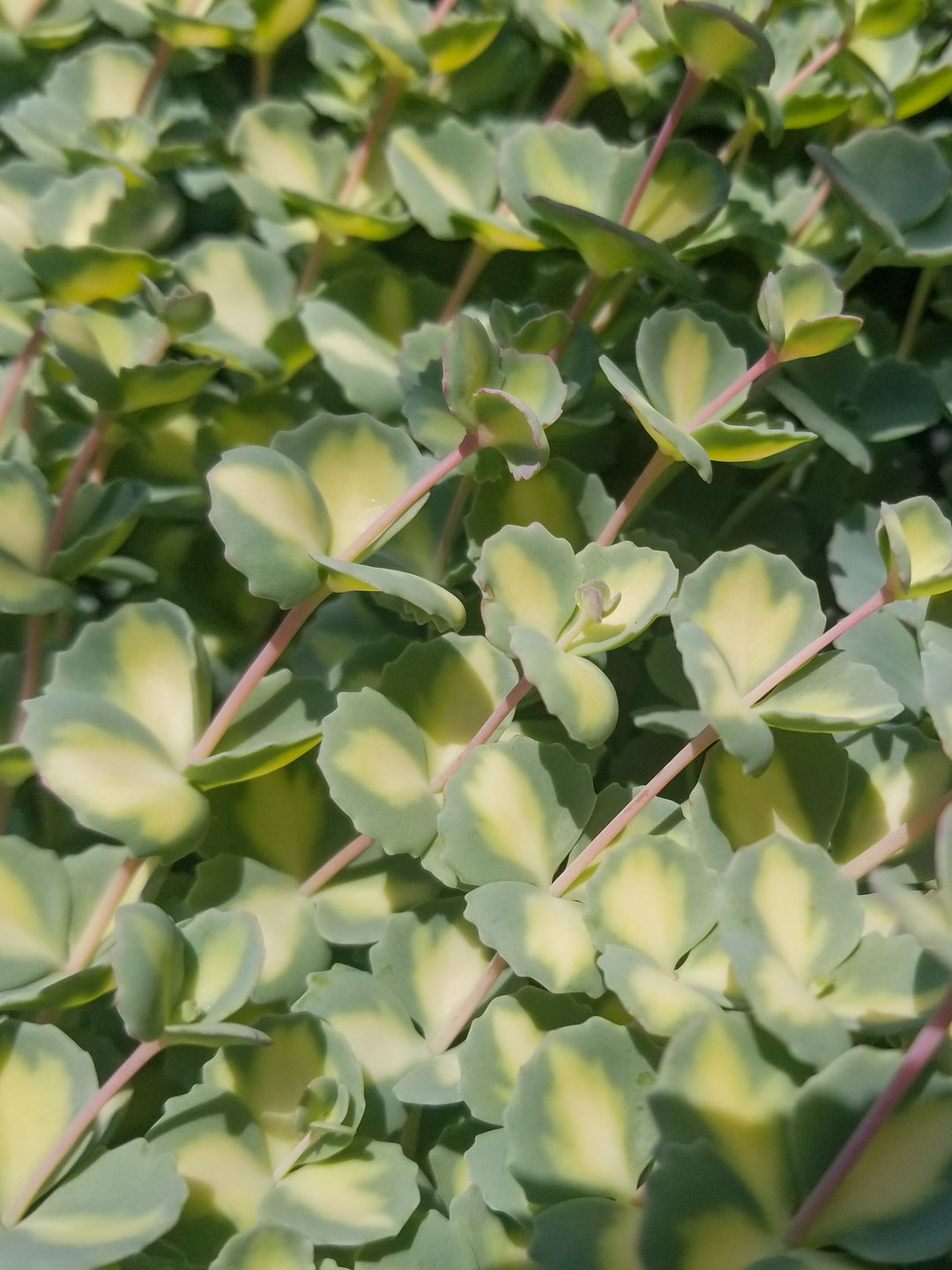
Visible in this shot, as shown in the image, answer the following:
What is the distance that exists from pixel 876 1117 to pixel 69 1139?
267mm

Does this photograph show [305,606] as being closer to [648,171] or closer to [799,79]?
[648,171]

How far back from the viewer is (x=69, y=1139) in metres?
0.38

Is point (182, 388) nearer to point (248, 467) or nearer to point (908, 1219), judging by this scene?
point (248, 467)

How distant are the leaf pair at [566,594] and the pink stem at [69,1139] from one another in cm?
20

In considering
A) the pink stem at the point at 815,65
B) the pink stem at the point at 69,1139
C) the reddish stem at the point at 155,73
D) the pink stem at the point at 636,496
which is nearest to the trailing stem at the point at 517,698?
the pink stem at the point at 636,496

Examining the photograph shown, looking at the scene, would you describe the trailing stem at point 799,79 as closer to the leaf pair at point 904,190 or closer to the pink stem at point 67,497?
the leaf pair at point 904,190

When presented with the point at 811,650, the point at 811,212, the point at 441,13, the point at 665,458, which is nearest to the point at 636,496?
the point at 665,458

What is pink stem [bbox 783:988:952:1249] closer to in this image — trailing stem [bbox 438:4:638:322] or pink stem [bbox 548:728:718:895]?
pink stem [bbox 548:728:718:895]

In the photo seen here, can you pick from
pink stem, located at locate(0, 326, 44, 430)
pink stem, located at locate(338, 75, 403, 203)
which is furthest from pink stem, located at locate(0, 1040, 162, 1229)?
pink stem, located at locate(338, 75, 403, 203)

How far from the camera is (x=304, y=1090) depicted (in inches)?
15.7

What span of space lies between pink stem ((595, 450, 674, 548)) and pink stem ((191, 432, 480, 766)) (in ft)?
0.29

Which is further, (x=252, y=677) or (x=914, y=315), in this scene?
(x=914, y=315)

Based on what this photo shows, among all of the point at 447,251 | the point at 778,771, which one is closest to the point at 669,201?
the point at 447,251

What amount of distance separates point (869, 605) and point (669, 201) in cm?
23
